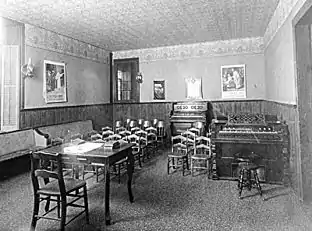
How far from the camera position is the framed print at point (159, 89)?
9703mm

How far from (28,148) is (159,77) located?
536cm

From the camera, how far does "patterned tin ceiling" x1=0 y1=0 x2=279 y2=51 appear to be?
537cm

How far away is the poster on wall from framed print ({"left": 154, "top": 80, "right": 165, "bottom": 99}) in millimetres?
2214

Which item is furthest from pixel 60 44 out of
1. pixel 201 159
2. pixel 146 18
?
pixel 201 159

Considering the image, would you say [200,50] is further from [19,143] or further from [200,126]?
[19,143]

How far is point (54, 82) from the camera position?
7.28m

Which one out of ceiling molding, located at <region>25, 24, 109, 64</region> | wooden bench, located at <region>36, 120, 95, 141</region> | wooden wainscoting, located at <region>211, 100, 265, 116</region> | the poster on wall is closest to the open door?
ceiling molding, located at <region>25, 24, 109, 64</region>

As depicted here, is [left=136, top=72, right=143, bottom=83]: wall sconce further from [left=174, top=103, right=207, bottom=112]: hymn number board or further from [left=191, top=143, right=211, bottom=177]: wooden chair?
[left=191, top=143, right=211, bottom=177]: wooden chair

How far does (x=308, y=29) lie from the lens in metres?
3.95

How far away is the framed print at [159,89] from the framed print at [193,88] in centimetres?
95

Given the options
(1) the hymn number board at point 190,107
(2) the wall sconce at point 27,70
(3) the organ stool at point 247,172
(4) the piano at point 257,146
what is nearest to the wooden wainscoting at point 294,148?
(4) the piano at point 257,146

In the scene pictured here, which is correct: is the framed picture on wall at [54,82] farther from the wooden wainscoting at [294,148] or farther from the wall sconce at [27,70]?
the wooden wainscoting at [294,148]

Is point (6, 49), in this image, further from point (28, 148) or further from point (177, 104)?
point (177, 104)

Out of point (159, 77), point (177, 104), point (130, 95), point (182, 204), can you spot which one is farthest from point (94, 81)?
point (182, 204)
